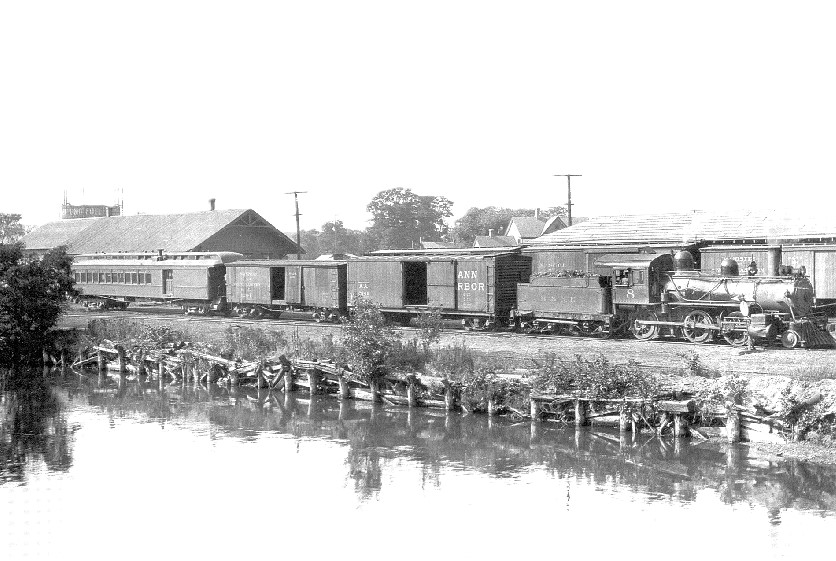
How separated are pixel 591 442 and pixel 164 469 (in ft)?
30.7

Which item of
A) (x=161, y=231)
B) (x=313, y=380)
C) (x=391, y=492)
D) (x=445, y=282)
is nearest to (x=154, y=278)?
(x=161, y=231)

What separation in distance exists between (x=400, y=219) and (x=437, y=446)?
77.4 meters

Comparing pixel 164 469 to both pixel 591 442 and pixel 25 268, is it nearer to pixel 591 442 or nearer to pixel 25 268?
pixel 591 442

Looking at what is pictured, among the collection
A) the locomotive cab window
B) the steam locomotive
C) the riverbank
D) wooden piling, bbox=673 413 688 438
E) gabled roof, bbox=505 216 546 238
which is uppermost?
gabled roof, bbox=505 216 546 238

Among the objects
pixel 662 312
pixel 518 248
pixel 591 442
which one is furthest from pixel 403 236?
pixel 591 442

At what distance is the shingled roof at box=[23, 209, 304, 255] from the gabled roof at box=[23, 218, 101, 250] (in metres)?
0.17

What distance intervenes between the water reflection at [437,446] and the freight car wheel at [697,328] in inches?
298

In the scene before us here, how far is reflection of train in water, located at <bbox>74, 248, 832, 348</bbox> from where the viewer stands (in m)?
24.4

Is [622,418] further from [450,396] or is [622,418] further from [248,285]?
[248,285]

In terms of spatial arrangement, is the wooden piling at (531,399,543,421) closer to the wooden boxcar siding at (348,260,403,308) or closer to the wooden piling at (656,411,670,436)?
the wooden piling at (656,411,670,436)

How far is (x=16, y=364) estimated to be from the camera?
1344 inches

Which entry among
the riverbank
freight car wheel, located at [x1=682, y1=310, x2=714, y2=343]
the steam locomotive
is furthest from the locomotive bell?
the riverbank

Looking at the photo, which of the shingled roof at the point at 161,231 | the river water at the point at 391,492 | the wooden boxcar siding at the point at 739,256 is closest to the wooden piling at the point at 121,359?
the river water at the point at 391,492

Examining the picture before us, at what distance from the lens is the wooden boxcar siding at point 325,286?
3609 centimetres
